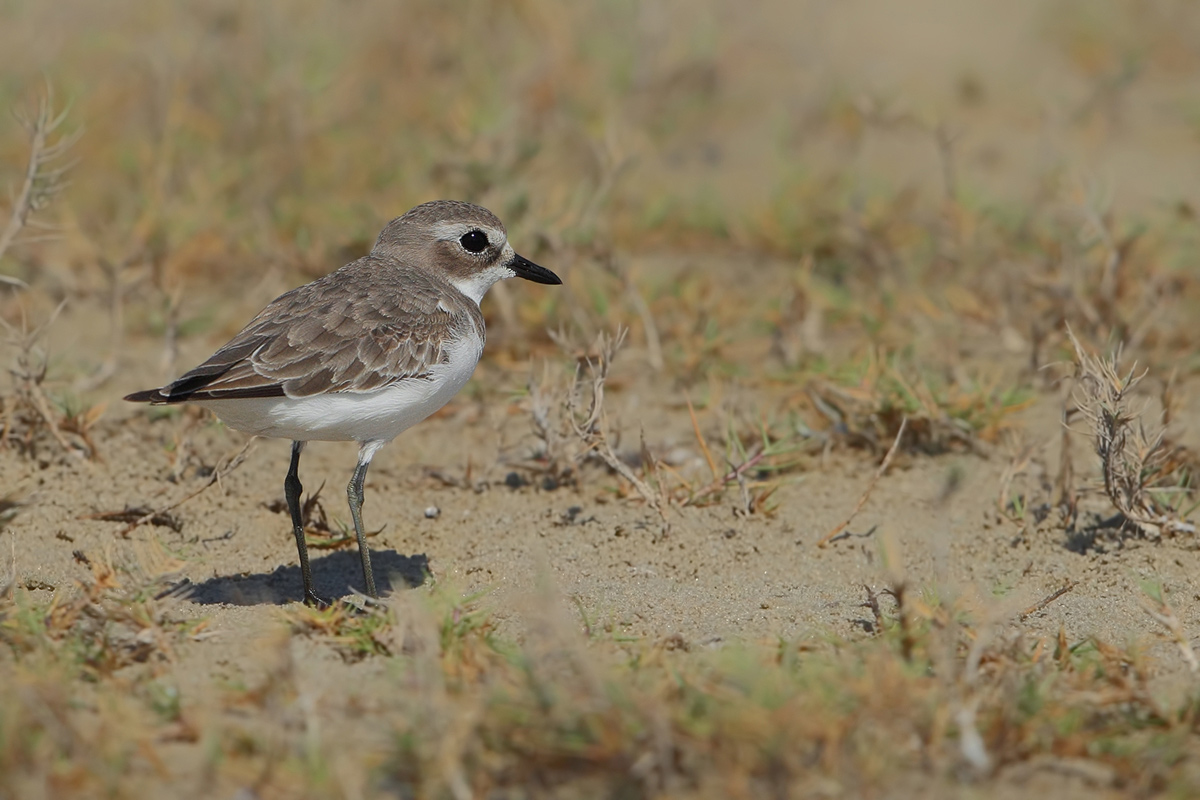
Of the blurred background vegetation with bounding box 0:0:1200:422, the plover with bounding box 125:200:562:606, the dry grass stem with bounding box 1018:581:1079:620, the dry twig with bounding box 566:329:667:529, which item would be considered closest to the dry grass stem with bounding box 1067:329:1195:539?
the dry grass stem with bounding box 1018:581:1079:620

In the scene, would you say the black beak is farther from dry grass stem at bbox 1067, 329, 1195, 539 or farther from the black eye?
dry grass stem at bbox 1067, 329, 1195, 539

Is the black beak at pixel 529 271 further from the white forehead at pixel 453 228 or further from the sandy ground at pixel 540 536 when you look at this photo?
the sandy ground at pixel 540 536

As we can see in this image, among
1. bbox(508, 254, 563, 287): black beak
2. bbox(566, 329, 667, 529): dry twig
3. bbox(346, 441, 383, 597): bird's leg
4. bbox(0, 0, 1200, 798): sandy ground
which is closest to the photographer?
bbox(0, 0, 1200, 798): sandy ground

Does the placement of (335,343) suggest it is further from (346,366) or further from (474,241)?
(474,241)

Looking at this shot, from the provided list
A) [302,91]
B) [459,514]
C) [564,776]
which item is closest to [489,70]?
[302,91]

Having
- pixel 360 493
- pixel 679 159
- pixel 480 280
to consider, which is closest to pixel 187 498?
pixel 360 493

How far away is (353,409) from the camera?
14.7 ft

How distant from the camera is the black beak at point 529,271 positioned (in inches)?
214

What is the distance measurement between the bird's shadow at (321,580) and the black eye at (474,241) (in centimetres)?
121

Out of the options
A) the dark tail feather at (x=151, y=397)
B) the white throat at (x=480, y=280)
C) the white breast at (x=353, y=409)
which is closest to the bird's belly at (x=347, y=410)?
the white breast at (x=353, y=409)

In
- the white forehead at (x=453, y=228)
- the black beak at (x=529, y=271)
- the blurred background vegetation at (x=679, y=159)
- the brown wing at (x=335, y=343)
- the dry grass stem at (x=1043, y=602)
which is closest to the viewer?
the dry grass stem at (x=1043, y=602)

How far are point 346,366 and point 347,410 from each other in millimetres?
147

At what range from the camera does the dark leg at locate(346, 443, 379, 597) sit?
4566 mm

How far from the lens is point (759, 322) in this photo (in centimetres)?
675
